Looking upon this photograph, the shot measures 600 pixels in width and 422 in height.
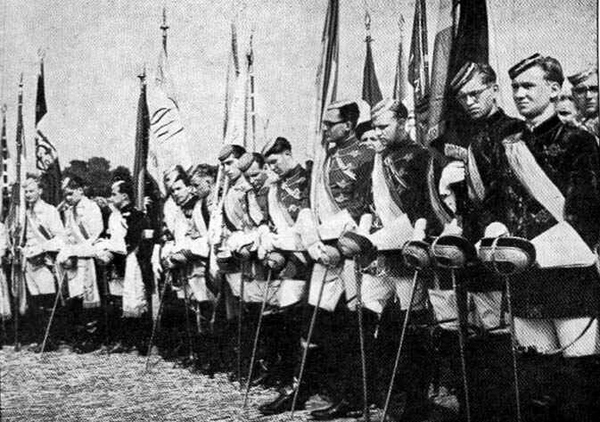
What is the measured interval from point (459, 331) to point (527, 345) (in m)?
0.41

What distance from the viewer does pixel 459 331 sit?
4.00 meters

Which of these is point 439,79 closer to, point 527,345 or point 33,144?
point 527,345

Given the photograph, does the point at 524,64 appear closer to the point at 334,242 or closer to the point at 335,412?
the point at 334,242

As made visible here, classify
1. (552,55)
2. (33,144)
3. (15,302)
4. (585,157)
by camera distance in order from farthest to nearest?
(15,302), (33,144), (552,55), (585,157)

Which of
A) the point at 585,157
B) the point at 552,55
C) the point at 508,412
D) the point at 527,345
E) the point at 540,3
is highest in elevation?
the point at 540,3

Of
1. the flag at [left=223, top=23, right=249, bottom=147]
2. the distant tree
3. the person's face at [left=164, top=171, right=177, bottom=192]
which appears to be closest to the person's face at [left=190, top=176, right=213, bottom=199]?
the person's face at [left=164, top=171, right=177, bottom=192]

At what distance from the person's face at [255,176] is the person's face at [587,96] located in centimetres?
243

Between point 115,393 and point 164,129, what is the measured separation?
2.02 meters

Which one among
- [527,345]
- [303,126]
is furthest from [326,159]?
[527,345]

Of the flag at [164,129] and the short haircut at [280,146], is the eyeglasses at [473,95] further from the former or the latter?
the flag at [164,129]

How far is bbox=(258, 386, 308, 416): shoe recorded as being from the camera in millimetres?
4820

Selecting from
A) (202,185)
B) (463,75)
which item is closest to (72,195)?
(202,185)

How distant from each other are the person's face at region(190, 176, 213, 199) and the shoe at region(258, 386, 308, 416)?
6.22 ft

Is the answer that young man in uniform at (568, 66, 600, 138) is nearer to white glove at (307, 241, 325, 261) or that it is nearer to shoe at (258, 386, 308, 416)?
white glove at (307, 241, 325, 261)
